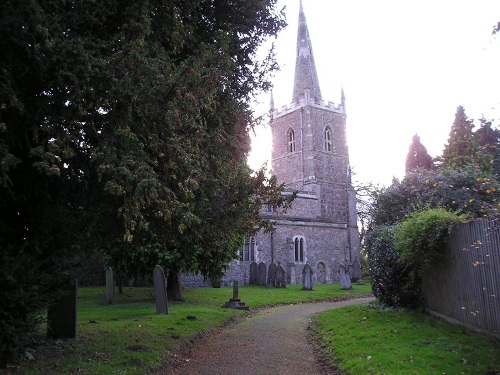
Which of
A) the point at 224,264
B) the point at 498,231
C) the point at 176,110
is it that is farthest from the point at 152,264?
the point at 498,231

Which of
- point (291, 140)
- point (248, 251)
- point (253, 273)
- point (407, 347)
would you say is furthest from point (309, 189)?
point (407, 347)

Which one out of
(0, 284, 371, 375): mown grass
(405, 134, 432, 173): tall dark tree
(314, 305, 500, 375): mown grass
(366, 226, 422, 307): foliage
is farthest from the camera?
(405, 134, 432, 173): tall dark tree

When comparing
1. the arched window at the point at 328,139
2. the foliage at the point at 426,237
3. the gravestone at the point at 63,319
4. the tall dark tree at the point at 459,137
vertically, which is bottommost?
the gravestone at the point at 63,319

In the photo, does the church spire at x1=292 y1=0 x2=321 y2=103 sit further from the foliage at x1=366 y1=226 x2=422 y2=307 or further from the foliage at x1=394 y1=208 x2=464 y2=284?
the foliage at x1=394 y1=208 x2=464 y2=284

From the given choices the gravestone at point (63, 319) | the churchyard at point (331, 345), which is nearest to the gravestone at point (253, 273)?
the churchyard at point (331, 345)

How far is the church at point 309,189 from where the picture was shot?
123ft

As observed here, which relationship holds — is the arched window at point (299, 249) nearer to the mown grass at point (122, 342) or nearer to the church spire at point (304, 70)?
the church spire at point (304, 70)

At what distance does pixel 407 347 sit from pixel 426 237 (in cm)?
284

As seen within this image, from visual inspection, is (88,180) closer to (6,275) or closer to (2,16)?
(6,275)

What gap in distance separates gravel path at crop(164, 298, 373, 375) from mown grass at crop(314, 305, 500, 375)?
0.53 m

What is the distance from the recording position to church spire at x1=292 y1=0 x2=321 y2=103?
52.5m

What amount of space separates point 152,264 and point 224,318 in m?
5.29

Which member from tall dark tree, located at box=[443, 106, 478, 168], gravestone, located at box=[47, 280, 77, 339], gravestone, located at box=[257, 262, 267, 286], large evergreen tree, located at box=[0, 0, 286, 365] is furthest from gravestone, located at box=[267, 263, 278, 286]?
gravestone, located at box=[47, 280, 77, 339]

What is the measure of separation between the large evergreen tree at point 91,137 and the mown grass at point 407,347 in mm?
3517
